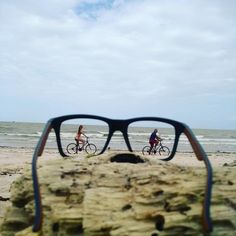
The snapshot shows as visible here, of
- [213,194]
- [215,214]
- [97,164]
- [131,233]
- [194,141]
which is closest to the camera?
[131,233]

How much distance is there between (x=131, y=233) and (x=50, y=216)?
19.4 inches

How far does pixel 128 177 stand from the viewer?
2.44m

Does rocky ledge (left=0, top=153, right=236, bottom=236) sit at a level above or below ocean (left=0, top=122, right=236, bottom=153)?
above

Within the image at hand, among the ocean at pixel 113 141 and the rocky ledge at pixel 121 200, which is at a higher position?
the rocky ledge at pixel 121 200

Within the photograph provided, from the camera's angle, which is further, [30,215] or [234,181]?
[234,181]

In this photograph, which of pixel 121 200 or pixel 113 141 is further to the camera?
pixel 113 141

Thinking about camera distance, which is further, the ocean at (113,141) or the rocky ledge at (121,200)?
the ocean at (113,141)

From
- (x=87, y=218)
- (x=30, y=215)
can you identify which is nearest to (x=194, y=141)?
(x=87, y=218)

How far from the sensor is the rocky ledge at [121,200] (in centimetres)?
196

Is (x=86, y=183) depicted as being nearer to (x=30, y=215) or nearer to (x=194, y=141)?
(x=30, y=215)

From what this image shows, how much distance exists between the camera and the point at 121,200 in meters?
2.14

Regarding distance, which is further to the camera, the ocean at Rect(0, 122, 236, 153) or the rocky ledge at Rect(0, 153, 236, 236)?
the ocean at Rect(0, 122, 236, 153)

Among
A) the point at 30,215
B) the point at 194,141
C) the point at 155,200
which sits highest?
Answer: the point at 194,141

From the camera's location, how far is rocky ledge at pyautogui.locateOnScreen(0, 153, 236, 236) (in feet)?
6.42
